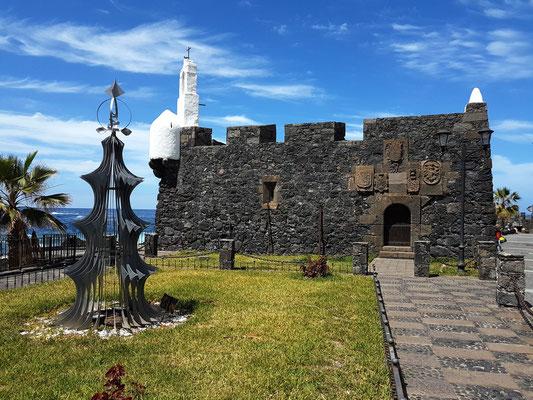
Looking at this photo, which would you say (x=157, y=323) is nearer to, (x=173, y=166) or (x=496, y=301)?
(x=496, y=301)

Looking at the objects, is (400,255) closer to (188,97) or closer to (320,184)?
(320,184)

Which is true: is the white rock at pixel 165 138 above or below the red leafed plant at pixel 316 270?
above

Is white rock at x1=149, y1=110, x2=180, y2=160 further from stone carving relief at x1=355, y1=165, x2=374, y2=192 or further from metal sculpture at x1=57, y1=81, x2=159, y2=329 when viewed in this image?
metal sculpture at x1=57, y1=81, x2=159, y2=329

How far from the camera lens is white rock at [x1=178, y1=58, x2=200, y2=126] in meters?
18.3

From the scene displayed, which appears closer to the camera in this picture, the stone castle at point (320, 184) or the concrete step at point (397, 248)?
the stone castle at point (320, 184)

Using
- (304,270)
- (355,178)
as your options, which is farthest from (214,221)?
(304,270)

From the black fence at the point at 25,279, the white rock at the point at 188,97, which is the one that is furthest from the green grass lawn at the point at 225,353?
the white rock at the point at 188,97

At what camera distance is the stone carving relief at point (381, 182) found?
48.9ft

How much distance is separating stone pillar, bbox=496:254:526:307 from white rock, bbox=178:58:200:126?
1344cm

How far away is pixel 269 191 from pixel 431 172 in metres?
5.83

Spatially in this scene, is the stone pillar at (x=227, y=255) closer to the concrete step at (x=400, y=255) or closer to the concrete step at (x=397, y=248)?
the concrete step at (x=400, y=255)

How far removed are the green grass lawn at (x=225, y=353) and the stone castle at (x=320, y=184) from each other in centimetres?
658

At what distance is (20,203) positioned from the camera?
12961mm

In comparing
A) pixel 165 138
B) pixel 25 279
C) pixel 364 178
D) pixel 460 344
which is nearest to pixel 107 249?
pixel 460 344
